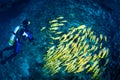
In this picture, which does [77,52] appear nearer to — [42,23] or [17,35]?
[42,23]

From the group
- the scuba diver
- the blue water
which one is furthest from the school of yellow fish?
the scuba diver

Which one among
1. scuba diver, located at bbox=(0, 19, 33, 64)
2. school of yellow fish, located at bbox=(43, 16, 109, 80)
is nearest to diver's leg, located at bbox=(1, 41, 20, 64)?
scuba diver, located at bbox=(0, 19, 33, 64)

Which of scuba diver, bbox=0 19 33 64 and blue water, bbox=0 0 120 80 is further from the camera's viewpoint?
blue water, bbox=0 0 120 80

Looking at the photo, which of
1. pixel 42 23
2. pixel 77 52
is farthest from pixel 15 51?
pixel 77 52

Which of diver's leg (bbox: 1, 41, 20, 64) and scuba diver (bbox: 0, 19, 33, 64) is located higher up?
scuba diver (bbox: 0, 19, 33, 64)

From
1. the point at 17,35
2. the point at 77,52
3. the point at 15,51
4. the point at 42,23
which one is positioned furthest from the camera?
the point at 42,23

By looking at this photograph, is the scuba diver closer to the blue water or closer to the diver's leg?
the diver's leg

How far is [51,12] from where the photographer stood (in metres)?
12.8

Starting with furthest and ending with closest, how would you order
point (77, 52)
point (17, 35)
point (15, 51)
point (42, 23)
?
point (42, 23), point (15, 51), point (77, 52), point (17, 35)

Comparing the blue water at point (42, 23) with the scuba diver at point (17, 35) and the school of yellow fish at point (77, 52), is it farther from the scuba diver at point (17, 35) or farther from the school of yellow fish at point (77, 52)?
the scuba diver at point (17, 35)

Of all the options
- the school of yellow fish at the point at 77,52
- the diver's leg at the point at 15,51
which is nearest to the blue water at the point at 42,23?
the diver's leg at the point at 15,51

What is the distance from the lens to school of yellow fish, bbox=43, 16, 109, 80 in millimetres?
10461

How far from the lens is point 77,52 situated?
10922 mm

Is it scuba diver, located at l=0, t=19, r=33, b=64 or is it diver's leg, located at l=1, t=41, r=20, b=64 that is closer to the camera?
scuba diver, located at l=0, t=19, r=33, b=64
